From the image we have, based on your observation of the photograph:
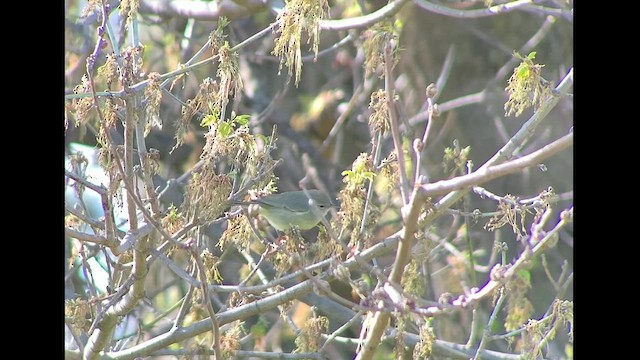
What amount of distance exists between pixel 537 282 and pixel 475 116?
1.39 m

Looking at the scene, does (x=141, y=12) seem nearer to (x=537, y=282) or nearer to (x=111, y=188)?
(x=111, y=188)

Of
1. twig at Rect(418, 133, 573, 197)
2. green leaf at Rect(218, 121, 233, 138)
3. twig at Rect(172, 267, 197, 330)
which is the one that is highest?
green leaf at Rect(218, 121, 233, 138)

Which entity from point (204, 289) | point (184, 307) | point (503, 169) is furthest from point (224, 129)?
point (503, 169)

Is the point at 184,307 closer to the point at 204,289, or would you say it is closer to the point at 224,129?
the point at 204,289

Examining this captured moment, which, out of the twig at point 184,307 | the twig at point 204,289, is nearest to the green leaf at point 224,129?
the twig at point 204,289

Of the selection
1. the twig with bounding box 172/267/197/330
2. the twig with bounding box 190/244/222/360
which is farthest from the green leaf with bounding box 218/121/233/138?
the twig with bounding box 172/267/197/330

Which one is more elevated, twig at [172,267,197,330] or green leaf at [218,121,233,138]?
green leaf at [218,121,233,138]

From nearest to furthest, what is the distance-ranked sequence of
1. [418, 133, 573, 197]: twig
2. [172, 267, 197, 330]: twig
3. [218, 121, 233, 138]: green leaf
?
[418, 133, 573, 197]: twig < [218, 121, 233, 138]: green leaf < [172, 267, 197, 330]: twig

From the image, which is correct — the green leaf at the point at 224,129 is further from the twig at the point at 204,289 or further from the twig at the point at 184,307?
the twig at the point at 184,307

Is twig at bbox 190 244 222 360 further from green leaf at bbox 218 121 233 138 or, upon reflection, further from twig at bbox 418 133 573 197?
twig at bbox 418 133 573 197

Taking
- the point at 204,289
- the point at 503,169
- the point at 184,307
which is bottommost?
the point at 184,307
